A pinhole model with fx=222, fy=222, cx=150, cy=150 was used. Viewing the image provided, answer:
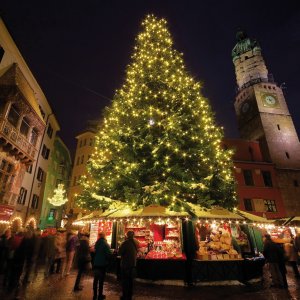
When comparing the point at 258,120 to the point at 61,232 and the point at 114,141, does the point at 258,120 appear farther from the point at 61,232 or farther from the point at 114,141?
the point at 61,232

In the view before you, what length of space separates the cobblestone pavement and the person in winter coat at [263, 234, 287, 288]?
1.25 feet

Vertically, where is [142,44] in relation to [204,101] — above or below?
above

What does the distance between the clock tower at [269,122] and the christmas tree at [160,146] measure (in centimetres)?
2200

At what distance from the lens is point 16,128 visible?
59.4 ft

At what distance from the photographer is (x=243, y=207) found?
90.0 ft

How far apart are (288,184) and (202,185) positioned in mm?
25267

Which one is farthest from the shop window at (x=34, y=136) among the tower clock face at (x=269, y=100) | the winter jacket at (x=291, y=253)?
the tower clock face at (x=269, y=100)

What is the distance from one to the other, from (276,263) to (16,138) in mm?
18966

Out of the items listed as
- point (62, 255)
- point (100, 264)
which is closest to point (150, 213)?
point (100, 264)

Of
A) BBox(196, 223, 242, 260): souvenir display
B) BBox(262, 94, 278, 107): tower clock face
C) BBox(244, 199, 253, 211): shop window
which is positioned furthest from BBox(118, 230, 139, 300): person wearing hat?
BBox(262, 94, 278, 107): tower clock face

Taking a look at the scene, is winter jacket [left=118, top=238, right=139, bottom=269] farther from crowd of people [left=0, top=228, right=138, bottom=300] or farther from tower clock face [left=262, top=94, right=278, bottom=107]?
tower clock face [left=262, top=94, right=278, bottom=107]

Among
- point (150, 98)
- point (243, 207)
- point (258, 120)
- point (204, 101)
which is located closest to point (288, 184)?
point (243, 207)

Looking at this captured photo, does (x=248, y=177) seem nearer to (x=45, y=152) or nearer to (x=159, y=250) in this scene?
(x=159, y=250)

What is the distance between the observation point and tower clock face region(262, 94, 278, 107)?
37031 mm
